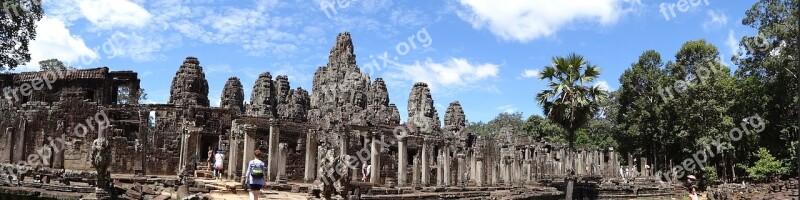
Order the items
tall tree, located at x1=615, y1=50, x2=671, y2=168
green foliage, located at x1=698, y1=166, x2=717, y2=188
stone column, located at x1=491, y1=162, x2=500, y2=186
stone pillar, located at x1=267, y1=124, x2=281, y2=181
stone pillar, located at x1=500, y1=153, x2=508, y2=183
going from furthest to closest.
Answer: tall tree, located at x1=615, y1=50, x2=671, y2=168 → green foliage, located at x1=698, y1=166, x2=717, y2=188 → stone pillar, located at x1=500, y1=153, x2=508, y2=183 → stone column, located at x1=491, y1=162, x2=500, y2=186 → stone pillar, located at x1=267, y1=124, x2=281, y2=181

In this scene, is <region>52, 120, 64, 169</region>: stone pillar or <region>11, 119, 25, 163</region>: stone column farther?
<region>11, 119, 25, 163</region>: stone column

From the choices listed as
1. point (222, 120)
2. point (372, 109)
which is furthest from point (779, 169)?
point (222, 120)

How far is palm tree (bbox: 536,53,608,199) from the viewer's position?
19.6 m

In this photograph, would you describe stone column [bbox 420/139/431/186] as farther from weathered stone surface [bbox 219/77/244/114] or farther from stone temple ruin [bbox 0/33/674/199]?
weathered stone surface [bbox 219/77/244/114]

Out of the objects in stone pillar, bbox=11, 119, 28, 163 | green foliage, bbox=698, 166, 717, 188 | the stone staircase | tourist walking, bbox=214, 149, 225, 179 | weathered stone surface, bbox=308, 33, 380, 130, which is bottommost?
green foliage, bbox=698, 166, 717, 188

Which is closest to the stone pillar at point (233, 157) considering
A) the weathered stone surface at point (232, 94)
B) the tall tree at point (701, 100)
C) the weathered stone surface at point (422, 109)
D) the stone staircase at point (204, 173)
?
A: the stone staircase at point (204, 173)

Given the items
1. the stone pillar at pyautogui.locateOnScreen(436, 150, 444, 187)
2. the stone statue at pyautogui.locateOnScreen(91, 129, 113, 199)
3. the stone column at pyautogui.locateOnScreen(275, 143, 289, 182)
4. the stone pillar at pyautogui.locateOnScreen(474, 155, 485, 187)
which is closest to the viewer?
the stone statue at pyautogui.locateOnScreen(91, 129, 113, 199)

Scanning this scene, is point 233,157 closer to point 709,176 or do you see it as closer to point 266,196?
point 266,196

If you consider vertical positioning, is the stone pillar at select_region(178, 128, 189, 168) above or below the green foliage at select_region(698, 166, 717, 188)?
above

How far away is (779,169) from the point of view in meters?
32.2

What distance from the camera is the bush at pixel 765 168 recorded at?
31922 mm

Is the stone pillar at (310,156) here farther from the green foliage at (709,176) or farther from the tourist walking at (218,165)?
the green foliage at (709,176)

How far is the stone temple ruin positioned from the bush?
A: 582 centimetres

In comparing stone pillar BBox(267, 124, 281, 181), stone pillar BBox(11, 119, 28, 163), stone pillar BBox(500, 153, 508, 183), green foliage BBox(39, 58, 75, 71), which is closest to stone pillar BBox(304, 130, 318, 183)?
stone pillar BBox(267, 124, 281, 181)
